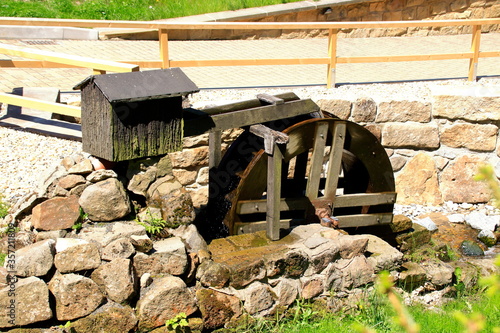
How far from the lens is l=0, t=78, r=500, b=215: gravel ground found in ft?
17.5

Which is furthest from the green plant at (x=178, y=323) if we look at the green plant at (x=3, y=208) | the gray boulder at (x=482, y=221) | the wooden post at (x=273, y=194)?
the gray boulder at (x=482, y=221)

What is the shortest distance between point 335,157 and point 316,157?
0.73 ft

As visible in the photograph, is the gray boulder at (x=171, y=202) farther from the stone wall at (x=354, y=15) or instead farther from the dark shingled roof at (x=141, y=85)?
the stone wall at (x=354, y=15)

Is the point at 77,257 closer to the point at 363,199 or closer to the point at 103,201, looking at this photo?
the point at 103,201

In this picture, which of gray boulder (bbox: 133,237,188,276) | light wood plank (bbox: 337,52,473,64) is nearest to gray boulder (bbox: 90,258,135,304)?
gray boulder (bbox: 133,237,188,276)

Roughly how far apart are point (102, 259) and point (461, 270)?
10.7ft

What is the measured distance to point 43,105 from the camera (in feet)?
19.3

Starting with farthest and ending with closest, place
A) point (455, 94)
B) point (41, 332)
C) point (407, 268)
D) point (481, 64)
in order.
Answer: point (481, 64) < point (455, 94) < point (407, 268) < point (41, 332)

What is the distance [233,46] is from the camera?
9.58 m

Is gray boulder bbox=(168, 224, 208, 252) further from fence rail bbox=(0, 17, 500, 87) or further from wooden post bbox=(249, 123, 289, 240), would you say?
fence rail bbox=(0, 17, 500, 87)

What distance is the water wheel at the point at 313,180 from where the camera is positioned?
540 cm

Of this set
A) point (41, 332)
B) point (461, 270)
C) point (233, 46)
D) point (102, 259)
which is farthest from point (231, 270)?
point (233, 46)

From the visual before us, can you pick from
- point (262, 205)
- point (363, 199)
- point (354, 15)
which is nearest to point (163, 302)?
point (262, 205)

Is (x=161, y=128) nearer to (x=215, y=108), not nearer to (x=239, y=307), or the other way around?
(x=215, y=108)
